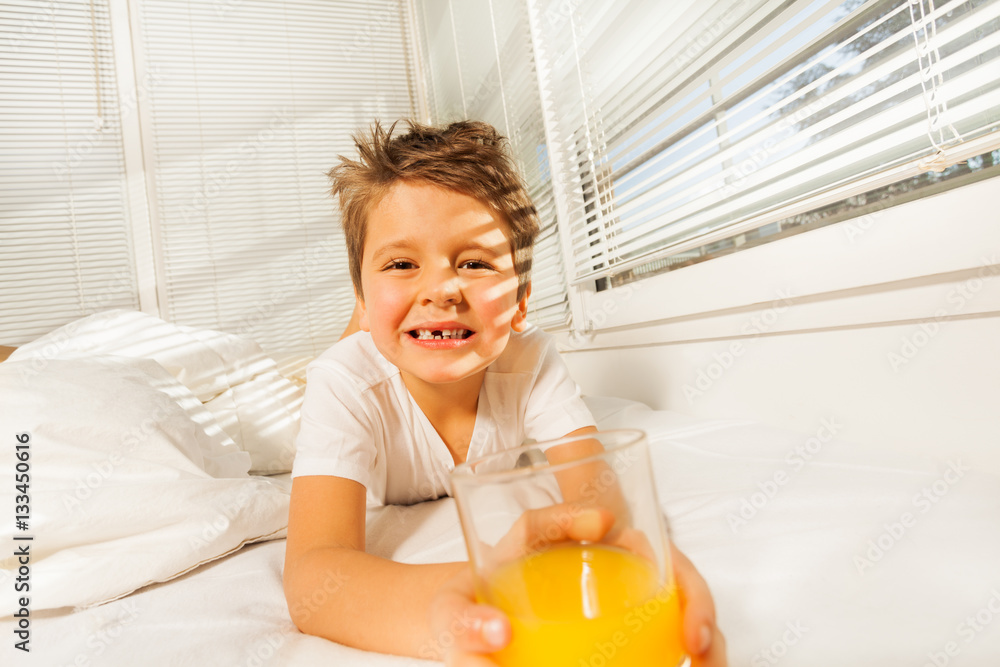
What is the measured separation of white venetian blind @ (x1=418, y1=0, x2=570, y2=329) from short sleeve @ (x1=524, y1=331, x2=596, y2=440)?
0.77 meters

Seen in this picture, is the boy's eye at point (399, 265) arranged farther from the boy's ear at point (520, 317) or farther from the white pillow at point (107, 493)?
the white pillow at point (107, 493)

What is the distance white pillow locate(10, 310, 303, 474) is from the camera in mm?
1358

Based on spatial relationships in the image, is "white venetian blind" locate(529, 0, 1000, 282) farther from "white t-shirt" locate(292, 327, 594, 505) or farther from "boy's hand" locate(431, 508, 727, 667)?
"boy's hand" locate(431, 508, 727, 667)

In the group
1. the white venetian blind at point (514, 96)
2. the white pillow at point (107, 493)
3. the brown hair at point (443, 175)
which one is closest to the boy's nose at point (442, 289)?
the brown hair at point (443, 175)

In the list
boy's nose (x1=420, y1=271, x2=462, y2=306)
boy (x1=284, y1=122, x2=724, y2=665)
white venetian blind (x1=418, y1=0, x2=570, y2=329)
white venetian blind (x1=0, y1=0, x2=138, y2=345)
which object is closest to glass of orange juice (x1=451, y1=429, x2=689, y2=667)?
boy (x1=284, y1=122, x2=724, y2=665)

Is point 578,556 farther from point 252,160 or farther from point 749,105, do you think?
point 252,160

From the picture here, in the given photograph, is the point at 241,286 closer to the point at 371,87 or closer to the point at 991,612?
the point at 371,87

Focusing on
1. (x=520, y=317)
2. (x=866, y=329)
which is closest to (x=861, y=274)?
(x=866, y=329)

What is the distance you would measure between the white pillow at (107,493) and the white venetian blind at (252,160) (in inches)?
74.9

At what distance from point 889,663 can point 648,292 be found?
0.94m

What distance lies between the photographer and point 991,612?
411 mm

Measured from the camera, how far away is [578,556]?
31cm

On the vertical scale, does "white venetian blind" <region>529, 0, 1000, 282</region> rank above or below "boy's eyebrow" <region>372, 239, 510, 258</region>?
above

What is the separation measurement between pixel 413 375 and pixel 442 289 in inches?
6.1
